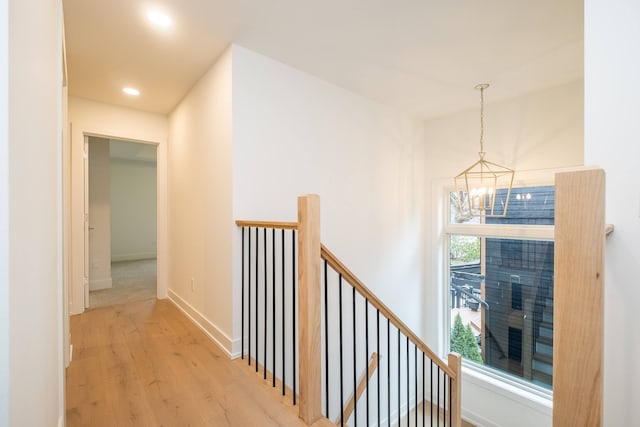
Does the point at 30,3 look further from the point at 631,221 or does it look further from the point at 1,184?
the point at 631,221

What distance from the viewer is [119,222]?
23.3 ft

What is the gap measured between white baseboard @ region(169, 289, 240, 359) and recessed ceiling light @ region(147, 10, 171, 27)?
2318 millimetres

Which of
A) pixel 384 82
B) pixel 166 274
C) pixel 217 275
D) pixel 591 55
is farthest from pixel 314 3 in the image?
pixel 166 274

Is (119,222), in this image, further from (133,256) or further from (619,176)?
(619,176)

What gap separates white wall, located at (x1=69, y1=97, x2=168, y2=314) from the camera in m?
3.18

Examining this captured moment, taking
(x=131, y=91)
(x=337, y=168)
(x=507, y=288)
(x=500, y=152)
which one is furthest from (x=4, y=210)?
(x=507, y=288)

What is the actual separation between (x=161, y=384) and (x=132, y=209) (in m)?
6.63

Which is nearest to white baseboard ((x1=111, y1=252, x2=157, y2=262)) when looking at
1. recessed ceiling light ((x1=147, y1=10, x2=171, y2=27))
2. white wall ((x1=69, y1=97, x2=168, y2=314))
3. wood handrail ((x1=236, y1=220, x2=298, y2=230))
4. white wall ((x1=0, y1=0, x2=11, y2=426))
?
white wall ((x1=69, y1=97, x2=168, y2=314))

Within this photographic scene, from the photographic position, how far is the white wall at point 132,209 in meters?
7.03

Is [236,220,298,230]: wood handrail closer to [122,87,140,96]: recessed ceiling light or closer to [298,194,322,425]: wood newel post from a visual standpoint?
[298,194,322,425]: wood newel post

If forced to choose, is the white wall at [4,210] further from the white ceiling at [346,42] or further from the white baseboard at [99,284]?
the white baseboard at [99,284]

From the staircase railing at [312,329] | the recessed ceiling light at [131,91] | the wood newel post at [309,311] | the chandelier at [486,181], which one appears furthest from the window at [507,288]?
the recessed ceiling light at [131,91]

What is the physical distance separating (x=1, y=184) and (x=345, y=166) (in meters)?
2.76

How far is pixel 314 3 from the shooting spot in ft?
6.10
